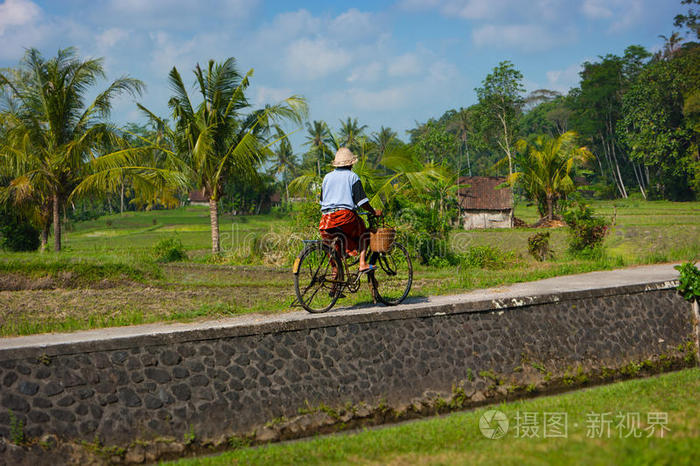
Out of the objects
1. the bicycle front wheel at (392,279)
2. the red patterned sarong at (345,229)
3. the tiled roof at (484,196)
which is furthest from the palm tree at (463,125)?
the red patterned sarong at (345,229)

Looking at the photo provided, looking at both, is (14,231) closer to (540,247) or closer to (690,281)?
(540,247)

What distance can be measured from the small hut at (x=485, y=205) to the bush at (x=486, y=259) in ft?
66.2

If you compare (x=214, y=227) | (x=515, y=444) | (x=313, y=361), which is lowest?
(x=515, y=444)

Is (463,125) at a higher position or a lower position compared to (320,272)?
higher

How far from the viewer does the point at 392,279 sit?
1191 centimetres

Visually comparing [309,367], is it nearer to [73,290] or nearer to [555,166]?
[73,290]

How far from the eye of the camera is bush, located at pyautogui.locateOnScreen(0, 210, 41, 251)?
70.0ft

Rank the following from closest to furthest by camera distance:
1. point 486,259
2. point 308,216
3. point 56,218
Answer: point 486,259 → point 308,216 → point 56,218

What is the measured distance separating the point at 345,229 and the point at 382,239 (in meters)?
0.47

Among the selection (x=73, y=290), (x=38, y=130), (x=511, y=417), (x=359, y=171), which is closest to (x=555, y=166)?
(x=359, y=171)

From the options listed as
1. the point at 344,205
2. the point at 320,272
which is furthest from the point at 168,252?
the point at 344,205

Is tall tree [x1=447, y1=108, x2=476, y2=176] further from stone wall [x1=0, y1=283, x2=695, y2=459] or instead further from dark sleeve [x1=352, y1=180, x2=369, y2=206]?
dark sleeve [x1=352, y1=180, x2=369, y2=206]

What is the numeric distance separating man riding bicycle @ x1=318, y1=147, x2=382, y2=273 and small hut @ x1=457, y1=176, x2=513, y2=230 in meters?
28.6

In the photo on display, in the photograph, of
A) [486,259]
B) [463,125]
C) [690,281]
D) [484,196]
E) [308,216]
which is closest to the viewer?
[690,281]
